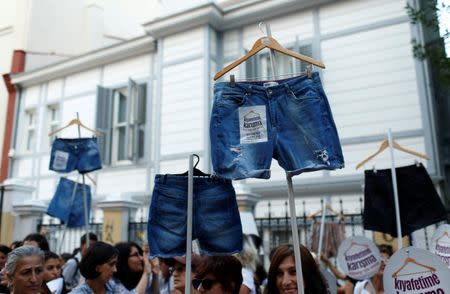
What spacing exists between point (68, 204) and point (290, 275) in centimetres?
523

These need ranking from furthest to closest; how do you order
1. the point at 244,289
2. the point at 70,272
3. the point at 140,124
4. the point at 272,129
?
1. the point at 140,124
2. the point at 70,272
3. the point at 244,289
4. the point at 272,129

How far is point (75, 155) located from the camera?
270 inches

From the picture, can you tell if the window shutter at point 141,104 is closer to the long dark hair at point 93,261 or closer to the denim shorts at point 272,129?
the long dark hair at point 93,261

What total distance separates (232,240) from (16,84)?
1329 cm

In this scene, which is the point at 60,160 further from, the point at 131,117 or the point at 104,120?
the point at 104,120

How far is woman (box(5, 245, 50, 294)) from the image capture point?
3.14 m

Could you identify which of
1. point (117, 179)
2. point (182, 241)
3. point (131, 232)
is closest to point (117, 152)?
point (117, 179)

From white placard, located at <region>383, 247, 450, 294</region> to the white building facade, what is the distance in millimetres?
4829

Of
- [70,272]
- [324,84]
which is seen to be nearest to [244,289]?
[70,272]

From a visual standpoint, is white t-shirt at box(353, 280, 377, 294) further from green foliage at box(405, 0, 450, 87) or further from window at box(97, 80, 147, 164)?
window at box(97, 80, 147, 164)

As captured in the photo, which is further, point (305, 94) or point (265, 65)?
point (265, 65)

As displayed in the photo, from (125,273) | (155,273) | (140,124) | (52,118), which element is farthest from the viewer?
(52,118)

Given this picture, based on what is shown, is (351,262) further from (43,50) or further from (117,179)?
(43,50)

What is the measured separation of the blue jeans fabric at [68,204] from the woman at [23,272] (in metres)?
3.91
